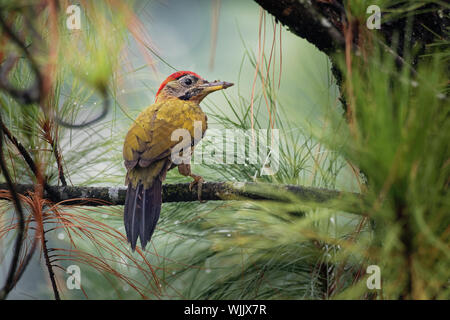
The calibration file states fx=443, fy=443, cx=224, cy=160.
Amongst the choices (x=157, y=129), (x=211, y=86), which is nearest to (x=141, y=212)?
(x=157, y=129)

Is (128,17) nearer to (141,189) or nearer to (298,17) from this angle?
(298,17)

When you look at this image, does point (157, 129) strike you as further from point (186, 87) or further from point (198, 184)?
point (186, 87)

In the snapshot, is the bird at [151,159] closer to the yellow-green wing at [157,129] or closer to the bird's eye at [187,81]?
the yellow-green wing at [157,129]

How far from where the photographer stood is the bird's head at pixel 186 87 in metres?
1.58

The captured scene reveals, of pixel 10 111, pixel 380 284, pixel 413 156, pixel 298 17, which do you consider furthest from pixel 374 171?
pixel 10 111

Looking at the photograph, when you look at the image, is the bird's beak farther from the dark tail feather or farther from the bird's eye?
the dark tail feather

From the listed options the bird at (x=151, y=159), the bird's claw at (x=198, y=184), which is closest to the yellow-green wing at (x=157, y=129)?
the bird at (x=151, y=159)

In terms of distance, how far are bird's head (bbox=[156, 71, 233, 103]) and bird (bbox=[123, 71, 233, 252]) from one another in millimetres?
62

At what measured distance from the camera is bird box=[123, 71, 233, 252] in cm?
103

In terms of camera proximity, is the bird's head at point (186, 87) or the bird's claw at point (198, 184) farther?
the bird's head at point (186, 87)

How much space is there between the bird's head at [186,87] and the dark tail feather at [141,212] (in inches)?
22.0

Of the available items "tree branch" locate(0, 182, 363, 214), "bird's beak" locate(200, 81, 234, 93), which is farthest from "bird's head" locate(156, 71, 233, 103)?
"tree branch" locate(0, 182, 363, 214)

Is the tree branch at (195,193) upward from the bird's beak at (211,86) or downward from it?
downward

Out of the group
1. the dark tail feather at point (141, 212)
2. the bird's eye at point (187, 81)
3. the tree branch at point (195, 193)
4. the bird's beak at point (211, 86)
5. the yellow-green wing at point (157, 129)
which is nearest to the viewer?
the tree branch at point (195, 193)
